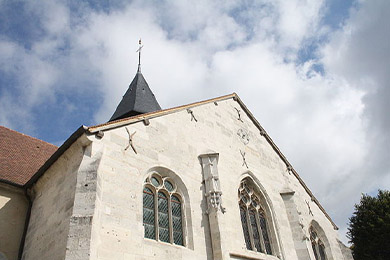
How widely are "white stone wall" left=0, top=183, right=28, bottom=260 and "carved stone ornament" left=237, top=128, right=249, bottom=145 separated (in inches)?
286

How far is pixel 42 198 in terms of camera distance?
819 centimetres

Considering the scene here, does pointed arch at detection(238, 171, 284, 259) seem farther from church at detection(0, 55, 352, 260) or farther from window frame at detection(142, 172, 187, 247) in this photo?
window frame at detection(142, 172, 187, 247)

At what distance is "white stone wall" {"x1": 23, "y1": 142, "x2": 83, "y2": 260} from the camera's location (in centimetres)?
637

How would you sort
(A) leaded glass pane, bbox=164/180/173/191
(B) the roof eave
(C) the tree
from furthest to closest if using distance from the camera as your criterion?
(C) the tree < (A) leaded glass pane, bbox=164/180/173/191 < (B) the roof eave

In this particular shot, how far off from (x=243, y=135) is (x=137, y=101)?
5.85 meters

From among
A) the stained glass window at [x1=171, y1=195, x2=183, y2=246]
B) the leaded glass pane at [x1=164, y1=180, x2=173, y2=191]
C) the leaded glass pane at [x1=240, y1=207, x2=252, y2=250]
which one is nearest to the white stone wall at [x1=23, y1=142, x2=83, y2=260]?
the leaded glass pane at [x1=164, y1=180, x2=173, y2=191]

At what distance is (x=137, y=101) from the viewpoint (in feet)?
50.3

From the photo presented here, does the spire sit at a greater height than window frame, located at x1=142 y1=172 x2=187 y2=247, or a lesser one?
greater

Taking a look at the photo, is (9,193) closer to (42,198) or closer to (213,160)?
(42,198)

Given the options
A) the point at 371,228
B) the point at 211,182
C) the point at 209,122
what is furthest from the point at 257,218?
the point at 371,228

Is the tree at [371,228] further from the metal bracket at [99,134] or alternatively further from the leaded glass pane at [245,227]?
the metal bracket at [99,134]

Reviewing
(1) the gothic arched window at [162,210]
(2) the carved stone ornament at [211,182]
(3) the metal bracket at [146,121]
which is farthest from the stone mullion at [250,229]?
(3) the metal bracket at [146,121]

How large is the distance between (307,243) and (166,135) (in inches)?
240

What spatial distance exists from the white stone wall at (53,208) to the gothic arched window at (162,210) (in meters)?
1.66
